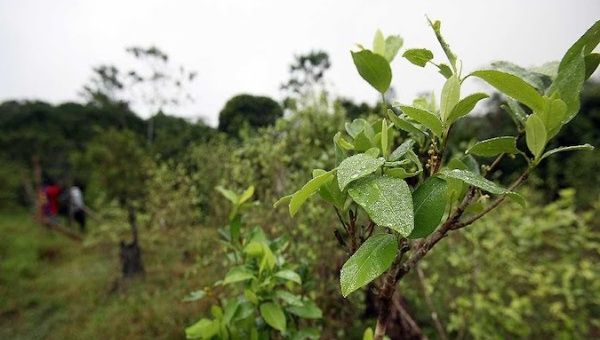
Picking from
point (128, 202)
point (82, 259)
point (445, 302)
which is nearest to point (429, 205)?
point (445, 302)

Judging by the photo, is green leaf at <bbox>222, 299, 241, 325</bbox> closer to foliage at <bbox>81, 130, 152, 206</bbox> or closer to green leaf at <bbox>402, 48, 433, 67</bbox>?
green leaf at <bbox>402, 48, 433, 67</bbox>

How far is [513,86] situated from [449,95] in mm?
97

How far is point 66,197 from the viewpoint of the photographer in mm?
12492

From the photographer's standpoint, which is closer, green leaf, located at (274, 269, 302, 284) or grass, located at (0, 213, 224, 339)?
green leaf, located at (274, 269, 302, 284)

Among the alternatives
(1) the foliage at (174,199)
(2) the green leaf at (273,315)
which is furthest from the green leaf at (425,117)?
(1) the foliage at (174,199)

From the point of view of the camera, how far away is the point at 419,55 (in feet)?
2.05

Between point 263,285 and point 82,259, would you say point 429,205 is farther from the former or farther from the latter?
point 82,259

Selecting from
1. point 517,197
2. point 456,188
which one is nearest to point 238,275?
point 456,188

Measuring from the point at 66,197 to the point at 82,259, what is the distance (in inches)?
176

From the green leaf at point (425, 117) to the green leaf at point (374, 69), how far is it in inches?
5.0

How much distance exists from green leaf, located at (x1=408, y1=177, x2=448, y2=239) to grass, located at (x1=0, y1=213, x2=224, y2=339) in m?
2.93

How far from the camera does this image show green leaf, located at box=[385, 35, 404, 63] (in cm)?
82

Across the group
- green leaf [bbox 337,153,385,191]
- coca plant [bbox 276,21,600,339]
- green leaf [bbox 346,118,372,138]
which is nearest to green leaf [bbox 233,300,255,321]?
coca plant [bbox 276,21,600,339]

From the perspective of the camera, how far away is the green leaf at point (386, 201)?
1.65 ft
